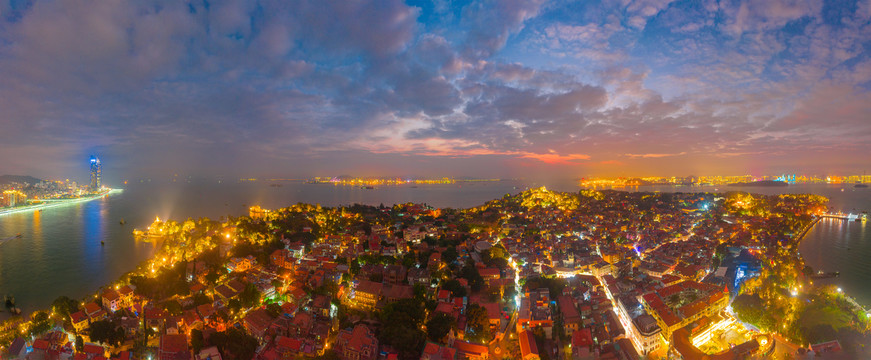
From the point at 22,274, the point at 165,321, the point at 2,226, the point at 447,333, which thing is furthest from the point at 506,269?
the point at 2,226

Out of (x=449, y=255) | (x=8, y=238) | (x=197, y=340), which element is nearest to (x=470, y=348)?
(x=449, y=255)

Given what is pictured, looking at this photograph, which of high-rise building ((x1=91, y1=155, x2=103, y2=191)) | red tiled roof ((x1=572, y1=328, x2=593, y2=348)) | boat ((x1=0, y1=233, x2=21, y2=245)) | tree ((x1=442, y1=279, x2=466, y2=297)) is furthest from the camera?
high-rise building ((x1=91, y1=155, x2=103, y2=191))

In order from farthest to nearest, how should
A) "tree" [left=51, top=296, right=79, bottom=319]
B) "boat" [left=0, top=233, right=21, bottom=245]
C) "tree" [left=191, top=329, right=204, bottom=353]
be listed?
"boat" [left=0, top=233, right=21, bottom=245] < "tree" [left=51, top=296, right=79, bottom=319] < "tree" [left=191, top=329, right=204, bottom=353]

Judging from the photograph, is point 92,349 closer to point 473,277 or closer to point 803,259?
point 473,277

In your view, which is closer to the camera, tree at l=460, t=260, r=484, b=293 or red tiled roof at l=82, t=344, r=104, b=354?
red tiled roof at l=82, t=344, r=104, b=354

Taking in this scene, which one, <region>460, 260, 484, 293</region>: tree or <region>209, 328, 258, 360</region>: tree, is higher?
<region>460, 260, 484, 293</region>: tree

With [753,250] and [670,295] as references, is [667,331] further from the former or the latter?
[753,250]

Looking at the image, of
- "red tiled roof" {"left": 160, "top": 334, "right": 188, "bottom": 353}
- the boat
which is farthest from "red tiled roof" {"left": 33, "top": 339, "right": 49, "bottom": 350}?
the boat

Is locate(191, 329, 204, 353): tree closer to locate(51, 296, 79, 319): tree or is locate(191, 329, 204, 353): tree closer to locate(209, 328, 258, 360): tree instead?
locate(209, 328, 258, 360): tree

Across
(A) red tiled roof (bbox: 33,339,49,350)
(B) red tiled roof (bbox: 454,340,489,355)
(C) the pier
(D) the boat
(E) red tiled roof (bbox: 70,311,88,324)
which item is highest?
(C) the pier

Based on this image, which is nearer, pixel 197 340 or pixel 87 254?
pixel 197 340
